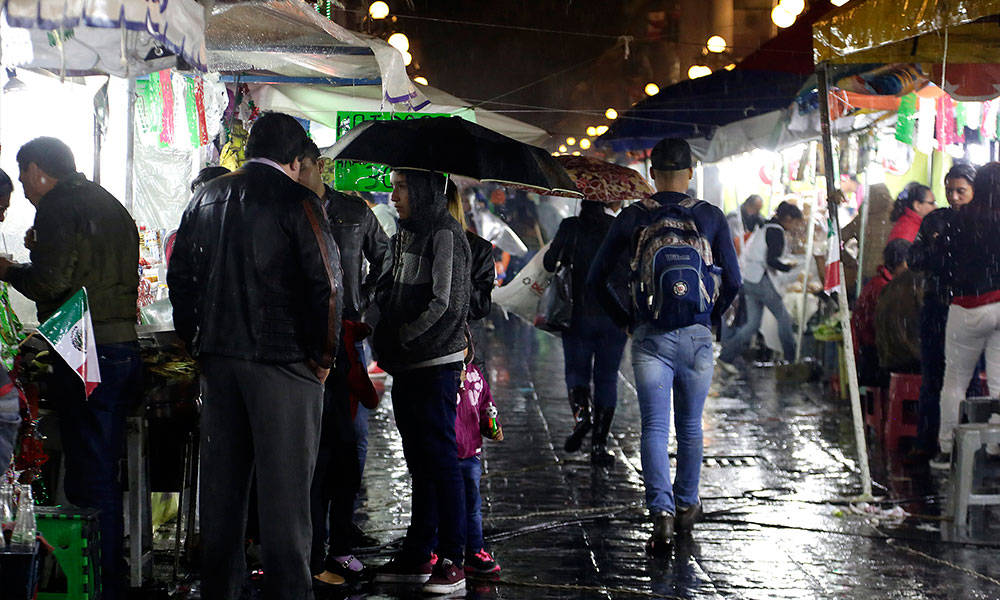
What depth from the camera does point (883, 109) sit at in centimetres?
1136

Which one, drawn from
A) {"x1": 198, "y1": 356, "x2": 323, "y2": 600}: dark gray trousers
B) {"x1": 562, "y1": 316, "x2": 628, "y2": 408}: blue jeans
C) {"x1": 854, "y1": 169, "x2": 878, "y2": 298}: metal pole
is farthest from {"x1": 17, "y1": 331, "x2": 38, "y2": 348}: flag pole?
{"x1": 854, "y1": 169, "x2": 878, "y2": 298}: metal pole

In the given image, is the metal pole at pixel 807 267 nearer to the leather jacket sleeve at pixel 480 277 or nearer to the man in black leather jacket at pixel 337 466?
the leather jacket sleeve at pixel 480 277

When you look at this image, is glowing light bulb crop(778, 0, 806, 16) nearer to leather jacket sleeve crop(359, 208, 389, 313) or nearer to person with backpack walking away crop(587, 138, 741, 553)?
person with backpack walking away crop(587, 138, 741, 553)

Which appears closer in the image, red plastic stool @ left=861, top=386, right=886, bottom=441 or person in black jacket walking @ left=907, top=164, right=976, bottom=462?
person in black jacket walking @ left=907, top=164, right=976, bottom=462

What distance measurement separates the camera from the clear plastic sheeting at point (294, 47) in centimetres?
629

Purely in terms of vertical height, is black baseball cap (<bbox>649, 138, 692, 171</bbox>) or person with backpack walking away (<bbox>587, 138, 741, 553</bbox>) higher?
black baseball cap (<bbox>649, 138, 692, 171</bbox>)

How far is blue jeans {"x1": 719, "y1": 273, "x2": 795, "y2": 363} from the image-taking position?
15.0 metres

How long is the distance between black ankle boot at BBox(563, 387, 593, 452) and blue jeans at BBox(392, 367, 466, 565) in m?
3.65

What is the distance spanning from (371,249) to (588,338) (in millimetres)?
3050

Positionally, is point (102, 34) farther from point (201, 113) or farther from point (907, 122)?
point (907, 122)

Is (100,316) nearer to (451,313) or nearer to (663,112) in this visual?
(451,313)

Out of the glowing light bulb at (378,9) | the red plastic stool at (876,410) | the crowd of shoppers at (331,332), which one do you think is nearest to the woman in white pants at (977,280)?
the crowd of shoppers at (331,332)

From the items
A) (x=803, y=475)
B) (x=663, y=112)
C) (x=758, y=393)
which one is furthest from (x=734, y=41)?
(x=803, y=475)

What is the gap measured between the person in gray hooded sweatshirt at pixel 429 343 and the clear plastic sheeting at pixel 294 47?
139 centimetres
